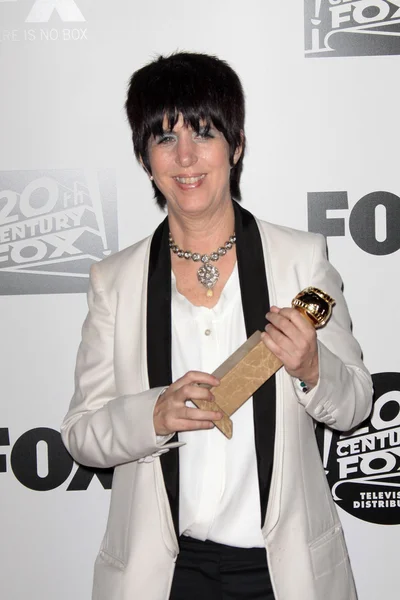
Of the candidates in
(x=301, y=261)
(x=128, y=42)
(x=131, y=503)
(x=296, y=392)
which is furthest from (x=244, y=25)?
(x=131, y=503)

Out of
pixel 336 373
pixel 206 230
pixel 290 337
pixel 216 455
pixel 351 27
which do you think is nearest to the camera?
pixel 290 337

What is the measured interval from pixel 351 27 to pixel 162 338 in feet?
3.56

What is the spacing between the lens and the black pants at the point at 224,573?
1.45 meters

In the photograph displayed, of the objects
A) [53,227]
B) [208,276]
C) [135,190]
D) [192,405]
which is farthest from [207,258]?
[53,227]

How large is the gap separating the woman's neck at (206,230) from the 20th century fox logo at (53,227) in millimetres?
528

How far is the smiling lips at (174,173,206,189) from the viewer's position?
1.52 metres

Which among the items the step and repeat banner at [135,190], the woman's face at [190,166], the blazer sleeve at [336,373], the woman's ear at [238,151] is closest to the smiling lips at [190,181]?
the woman's face at [190,166]

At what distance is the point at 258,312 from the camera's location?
1.49m

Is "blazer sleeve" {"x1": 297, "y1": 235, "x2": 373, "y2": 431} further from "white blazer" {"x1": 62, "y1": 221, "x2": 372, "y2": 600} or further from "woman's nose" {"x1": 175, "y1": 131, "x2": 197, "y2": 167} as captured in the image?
"woman's nose" {"x1": 175, "y1": 131, "x2": 197, "y2": 167}

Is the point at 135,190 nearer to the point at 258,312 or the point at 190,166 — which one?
the point at 190,166

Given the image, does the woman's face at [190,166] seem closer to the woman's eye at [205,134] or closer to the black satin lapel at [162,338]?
the woman's eye at [205,134]

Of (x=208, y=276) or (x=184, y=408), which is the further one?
(x=208, y=276)

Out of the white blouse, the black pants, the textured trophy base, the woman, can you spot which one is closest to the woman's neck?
the woman

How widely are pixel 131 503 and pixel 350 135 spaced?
1.14 metres
